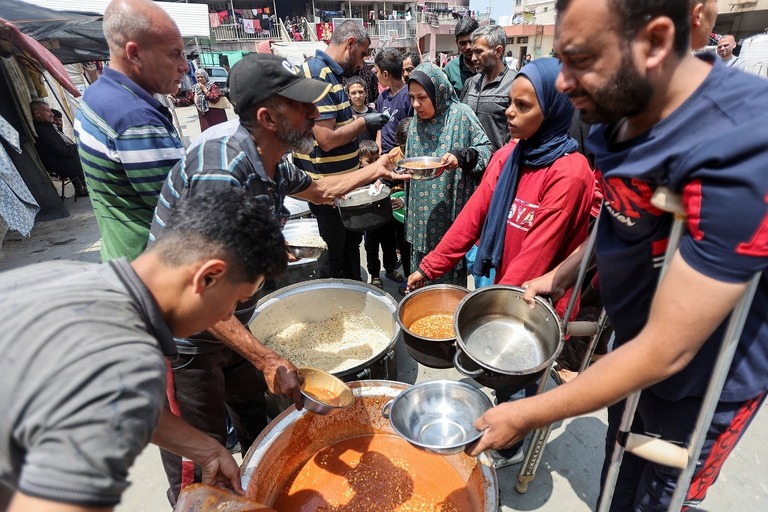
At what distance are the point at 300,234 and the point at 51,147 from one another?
5.67 metres

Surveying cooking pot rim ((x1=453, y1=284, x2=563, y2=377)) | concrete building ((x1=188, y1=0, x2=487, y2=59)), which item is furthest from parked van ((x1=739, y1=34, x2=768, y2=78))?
concrete building ((x1=188, y1=0, x2=487, y2=59))

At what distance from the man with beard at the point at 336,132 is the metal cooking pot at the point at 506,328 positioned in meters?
2.06

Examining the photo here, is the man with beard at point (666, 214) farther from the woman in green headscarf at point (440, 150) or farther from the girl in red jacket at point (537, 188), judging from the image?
the woman in green headscarf at point (440, 150)

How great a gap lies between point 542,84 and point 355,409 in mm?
2117

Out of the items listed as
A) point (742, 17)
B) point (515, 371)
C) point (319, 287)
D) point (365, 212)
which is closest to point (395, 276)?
point (319, 287)

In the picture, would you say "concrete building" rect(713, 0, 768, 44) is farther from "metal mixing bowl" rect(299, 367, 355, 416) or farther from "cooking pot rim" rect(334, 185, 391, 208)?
"metal mixing bowl" rect(299, 367, 355, 416)

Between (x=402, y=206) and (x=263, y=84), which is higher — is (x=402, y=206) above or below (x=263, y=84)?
below

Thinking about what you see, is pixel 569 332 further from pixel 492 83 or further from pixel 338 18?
pixel 338 18

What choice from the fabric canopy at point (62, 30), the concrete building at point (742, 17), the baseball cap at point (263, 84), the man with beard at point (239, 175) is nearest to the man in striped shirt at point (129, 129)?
the man with beard at point (239, 175)

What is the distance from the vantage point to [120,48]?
2.31 m

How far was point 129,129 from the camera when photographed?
2.10m

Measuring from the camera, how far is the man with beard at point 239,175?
1.78 meters

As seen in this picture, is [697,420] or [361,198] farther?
[361,198]

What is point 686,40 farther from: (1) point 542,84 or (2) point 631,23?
(1) point 542,84
